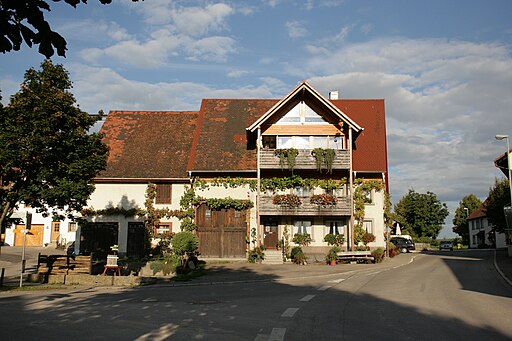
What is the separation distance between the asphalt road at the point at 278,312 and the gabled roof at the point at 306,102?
14.1m

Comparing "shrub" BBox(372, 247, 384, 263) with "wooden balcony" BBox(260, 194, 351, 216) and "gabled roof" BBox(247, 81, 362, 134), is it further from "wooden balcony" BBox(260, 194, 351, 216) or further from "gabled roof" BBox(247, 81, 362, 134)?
"gabled roof" BBox(247, 81, 362, 134)

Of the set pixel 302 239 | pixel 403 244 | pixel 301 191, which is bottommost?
pixel 403 244

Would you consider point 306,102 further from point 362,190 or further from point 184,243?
point 184,243

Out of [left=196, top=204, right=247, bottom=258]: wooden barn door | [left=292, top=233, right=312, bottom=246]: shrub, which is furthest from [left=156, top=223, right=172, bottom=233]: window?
[left=292, top=233, right=312, bottom=246]: shrub

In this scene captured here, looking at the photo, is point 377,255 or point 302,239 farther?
point 302,239

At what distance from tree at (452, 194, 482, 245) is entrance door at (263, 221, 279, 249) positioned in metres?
69.9

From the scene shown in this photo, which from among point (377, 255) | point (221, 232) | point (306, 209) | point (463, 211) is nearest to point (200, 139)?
point (221, 232)

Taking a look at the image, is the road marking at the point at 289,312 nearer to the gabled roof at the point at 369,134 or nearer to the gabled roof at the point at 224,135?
the gabled roof at the point at 224,135

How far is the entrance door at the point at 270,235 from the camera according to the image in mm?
32281

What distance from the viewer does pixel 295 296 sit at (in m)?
14.8

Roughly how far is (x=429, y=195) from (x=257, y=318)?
72.5m

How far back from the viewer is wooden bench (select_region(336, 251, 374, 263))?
29500 mm

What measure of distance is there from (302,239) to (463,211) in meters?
71.8

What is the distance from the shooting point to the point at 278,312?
1148cm
